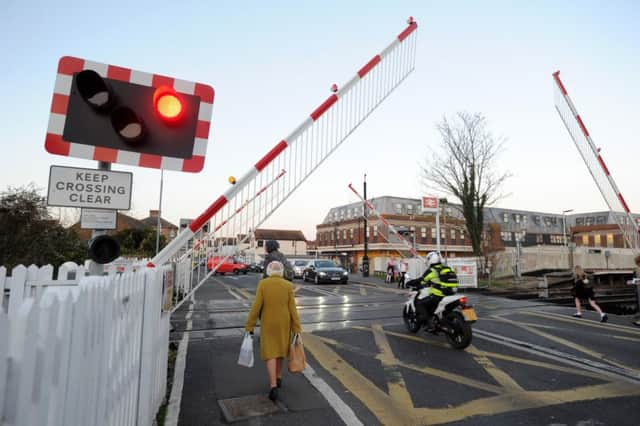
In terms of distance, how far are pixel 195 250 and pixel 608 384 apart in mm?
6099

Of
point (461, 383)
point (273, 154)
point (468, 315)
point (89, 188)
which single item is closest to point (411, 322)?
point (468, 315)

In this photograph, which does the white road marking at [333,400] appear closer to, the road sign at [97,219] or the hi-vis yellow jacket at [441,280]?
the road sign at [97,219]

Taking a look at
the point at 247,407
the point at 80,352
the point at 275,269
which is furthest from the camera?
the point at 275,269

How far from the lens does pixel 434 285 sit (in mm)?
7262

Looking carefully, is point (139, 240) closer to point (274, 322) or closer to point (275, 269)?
point (275, 269)

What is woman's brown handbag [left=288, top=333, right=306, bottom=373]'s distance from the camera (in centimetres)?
425

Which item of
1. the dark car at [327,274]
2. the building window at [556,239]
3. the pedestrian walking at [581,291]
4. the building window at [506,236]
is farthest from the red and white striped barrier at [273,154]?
the building window at [556,239]

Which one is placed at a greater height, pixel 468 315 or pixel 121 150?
pixel 121 150

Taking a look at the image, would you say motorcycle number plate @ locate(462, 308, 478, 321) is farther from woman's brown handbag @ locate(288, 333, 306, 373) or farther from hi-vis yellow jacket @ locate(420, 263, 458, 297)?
woman's brown handbag @ locate(288, 333, 306, 373)

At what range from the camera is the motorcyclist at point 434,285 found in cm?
705

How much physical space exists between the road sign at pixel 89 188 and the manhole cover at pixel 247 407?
2.43 meters

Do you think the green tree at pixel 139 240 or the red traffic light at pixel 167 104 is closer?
the red traffic light at pixel 167 104

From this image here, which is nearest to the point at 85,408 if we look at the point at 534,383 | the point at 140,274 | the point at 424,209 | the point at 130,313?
the point at 130,313

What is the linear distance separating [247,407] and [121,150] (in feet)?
9.66
